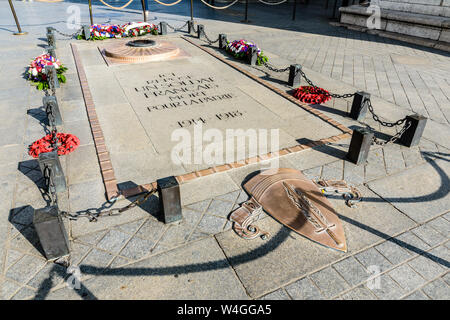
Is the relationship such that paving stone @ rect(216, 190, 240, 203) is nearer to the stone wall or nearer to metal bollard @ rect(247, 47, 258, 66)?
metal bollard @ rect(247, 47, 258, 66)

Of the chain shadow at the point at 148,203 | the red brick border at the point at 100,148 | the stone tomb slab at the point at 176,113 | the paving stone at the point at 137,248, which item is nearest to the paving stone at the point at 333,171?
the stone tomb slab at the point at 176,113

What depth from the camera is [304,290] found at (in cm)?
343

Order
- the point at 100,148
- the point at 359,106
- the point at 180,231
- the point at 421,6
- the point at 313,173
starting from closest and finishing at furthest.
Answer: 1. the point at 180,231
2. the point at 313,173
3. the point at 100,148
4. the point at 359,106
5. the point at 421,6

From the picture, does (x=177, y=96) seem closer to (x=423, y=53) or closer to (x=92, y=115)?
(x=92, y=115)

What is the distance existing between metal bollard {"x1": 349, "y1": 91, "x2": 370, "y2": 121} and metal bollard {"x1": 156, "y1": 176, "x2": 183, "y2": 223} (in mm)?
5015

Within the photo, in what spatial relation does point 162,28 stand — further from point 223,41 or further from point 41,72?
point 41,72

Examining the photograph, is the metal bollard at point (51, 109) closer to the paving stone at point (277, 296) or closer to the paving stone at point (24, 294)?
the paving stone at point (24, 294)

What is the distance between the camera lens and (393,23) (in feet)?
51.2

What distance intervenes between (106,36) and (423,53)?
13.8 metres

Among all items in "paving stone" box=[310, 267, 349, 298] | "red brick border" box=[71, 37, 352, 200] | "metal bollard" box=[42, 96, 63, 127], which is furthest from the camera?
"metal bollard" box=[42, 96, 63, 127]

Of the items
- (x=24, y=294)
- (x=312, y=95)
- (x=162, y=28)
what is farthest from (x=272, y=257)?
(x=162, y=28)

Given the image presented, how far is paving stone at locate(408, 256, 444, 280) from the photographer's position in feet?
12.0

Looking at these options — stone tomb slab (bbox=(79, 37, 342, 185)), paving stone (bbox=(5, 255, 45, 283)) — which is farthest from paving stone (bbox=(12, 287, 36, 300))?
stone tomb slab (bbox=(79, 37, 342, 185))

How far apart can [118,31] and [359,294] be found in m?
14.7
